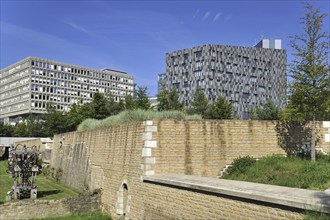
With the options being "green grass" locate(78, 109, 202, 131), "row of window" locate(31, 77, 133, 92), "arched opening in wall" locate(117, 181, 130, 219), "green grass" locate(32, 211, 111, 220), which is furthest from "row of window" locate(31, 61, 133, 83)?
"arched opening in wall" locate(117, 181, 130, 219)

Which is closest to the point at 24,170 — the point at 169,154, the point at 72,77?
the point at 169,154

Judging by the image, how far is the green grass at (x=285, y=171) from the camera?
10.5 meters

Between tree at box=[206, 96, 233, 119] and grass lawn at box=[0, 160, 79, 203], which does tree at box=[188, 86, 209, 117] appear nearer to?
tree at box=[206, 96, 233, 119]

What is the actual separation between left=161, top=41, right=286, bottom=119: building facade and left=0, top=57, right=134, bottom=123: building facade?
1820cm

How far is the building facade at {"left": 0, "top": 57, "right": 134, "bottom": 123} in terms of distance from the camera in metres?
93.5

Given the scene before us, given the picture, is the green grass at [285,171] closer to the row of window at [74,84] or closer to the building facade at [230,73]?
the building facade at [230,73]

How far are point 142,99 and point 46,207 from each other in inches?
802

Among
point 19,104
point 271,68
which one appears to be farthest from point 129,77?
point 271,68

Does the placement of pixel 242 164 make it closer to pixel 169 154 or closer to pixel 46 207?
pixel 169 154

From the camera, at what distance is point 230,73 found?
8456 cm

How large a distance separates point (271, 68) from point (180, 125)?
8097 centimetres

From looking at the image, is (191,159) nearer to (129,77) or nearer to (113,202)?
(113,202)

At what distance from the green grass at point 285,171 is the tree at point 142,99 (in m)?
21.8

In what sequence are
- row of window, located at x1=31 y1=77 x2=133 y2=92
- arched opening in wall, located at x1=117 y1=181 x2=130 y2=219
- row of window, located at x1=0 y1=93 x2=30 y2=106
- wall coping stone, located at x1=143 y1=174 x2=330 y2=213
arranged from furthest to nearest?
row of window, located at x1=31 y1=77 x2=133 y2=92, row of window, located at x1=0 y1=93 x2=30 y2=106, arched opening in wall, located at x1=117 y1=181 x2=130 y2=219, wall coping stone, located at x1=143 y1=174 x2=330 y2=213
